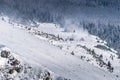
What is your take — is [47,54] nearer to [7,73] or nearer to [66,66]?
[66,66]

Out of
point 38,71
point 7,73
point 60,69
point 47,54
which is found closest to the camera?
point 7,73

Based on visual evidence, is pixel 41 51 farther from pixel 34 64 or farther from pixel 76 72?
pixel 34 64

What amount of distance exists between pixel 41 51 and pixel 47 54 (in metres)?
2.31

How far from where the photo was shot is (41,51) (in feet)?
289

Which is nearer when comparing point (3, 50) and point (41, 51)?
point (3, 50)

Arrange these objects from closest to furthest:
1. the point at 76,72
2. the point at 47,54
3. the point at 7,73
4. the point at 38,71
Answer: the point at 7,73
the point at 38,71
the point at 76,72
the point at 47,54

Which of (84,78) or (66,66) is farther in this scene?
(66,66)

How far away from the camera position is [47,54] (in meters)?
86.6

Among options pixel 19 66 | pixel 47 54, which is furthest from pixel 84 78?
pixel 19 66

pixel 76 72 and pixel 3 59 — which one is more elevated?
pixel 3 59

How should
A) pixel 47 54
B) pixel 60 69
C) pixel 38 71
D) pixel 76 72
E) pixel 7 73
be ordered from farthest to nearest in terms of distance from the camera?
pixel 47 54 → pixel 76 72 → pixel 60 69 → pixel 38 71 → pixel 7 73

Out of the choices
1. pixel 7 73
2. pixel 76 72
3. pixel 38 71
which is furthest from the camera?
pixel 76 72

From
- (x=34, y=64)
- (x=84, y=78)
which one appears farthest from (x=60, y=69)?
(x=34, y=64)

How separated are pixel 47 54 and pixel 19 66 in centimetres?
2716
